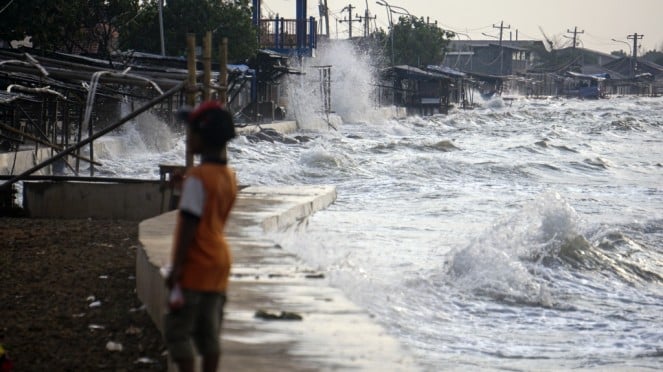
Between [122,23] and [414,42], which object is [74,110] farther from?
[414,42]

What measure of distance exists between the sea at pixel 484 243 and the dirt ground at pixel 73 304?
5.57 feet

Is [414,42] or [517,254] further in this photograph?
[414,42]

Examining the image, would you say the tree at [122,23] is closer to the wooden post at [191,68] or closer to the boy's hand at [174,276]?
the wooden post at [191,68]

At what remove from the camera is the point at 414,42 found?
9112cm

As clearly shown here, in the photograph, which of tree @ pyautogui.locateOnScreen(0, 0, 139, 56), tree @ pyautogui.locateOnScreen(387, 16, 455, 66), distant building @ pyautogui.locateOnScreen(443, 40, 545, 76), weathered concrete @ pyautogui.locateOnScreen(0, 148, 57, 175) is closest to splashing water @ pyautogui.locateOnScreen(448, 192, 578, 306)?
weathered concrete @ pyautogui.locateOnScreen(0, 148, 57, 175)

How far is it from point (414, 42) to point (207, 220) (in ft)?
286

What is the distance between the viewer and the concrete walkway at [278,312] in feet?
18.8

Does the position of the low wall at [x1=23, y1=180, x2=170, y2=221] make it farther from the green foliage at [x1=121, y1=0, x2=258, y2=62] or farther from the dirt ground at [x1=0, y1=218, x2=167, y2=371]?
the green foliage at [x1=121, y1=0, x2=258, y2=62]

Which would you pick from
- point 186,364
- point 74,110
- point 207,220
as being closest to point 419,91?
point 74,110

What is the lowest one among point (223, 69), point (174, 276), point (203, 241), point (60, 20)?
point (174, 276)

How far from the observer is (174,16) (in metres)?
42.9

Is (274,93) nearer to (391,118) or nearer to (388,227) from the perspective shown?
(391,118)

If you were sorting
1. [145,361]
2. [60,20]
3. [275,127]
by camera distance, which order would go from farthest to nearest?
[275,127], [60,20], [145,361]

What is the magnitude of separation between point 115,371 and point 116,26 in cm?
2639
